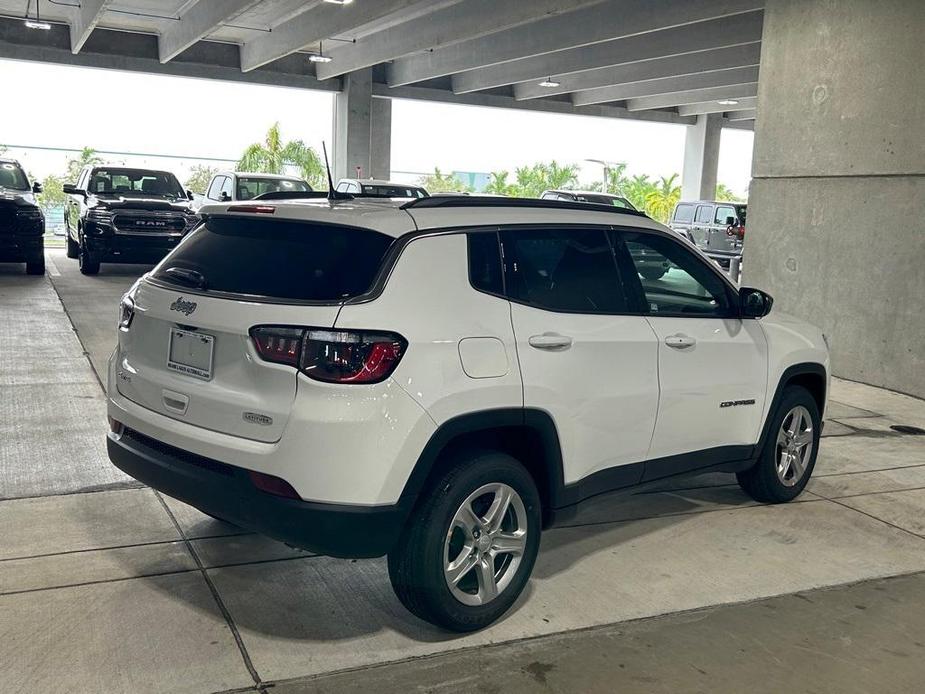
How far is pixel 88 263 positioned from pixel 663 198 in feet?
105

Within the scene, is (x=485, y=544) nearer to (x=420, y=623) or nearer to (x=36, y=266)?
(x=420, y=623)

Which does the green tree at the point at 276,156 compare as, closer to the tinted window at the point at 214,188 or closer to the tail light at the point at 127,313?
the tinted window at the point at 214,188

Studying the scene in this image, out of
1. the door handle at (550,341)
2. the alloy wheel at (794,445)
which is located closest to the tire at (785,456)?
the alloy wheel at (794,445)

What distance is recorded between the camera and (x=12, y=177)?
50.0 ft

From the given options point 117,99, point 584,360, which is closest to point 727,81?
point 584,360

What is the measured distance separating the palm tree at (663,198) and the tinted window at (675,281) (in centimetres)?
3658

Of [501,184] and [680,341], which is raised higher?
[501,184]

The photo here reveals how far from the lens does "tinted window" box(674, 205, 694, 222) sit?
24.4 meters

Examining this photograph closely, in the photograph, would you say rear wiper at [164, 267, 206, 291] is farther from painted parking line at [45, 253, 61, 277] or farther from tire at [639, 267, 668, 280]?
painted parking line at [45, 253, 61, 277]

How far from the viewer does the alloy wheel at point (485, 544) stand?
3.60 m

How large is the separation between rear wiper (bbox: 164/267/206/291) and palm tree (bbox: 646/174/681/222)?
125 ft

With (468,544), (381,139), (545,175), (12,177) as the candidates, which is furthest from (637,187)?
(468,544)

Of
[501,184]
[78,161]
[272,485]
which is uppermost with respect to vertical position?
[78,161]

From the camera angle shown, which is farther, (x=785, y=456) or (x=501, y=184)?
(x=501, y=184)
